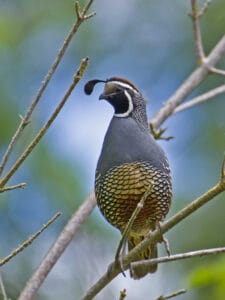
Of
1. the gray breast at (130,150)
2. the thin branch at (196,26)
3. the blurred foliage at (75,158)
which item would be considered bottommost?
the blurred foliage at (75,158)

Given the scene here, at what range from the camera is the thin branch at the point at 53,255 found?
10.3 ft

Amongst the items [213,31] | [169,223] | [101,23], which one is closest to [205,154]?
[213,31]

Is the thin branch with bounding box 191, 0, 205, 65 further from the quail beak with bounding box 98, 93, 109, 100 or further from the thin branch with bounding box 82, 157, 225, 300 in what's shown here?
the thin branch with bounding box 82, 157, 225, 300

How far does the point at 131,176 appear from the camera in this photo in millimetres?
3971

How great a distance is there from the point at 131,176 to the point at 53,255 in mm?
720

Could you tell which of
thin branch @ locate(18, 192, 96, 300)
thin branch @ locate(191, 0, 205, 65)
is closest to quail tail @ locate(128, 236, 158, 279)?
thin branch @ locate(18, 192, 96, 300)

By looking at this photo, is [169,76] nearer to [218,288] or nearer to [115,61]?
[115,61]

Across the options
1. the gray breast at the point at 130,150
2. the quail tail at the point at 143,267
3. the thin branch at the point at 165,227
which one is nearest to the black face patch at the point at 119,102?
the gray breast at the point at 130,150

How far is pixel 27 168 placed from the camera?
6.36m

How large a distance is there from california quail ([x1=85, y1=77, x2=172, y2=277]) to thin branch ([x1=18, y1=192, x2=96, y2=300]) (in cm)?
12

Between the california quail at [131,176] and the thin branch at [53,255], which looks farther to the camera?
the california quail at [131,176]

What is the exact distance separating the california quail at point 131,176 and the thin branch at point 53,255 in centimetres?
12

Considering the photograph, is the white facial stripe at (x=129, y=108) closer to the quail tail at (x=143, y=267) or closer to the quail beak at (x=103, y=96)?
the quail beak at (x=103, y=96)

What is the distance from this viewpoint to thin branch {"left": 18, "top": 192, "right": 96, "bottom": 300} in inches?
124
